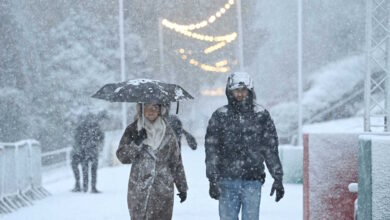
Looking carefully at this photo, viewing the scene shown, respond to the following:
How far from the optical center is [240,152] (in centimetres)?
591

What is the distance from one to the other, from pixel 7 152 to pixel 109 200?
2.01 metres

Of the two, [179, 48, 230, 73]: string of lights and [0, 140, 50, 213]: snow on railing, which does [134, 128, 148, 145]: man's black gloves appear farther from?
[179, 48, 230, 73]: string of lights

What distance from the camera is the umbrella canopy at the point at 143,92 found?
5926 mm

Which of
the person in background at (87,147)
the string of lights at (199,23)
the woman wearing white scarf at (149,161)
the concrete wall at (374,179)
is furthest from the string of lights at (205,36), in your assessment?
the concrete wall at (374,179)

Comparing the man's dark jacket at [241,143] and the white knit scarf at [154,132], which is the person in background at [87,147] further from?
the man's dark jacket at [241,143]

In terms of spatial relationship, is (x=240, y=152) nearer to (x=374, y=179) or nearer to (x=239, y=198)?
(x=239, y=198)

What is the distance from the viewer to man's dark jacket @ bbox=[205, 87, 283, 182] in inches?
231

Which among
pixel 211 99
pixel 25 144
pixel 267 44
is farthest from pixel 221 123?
pixel 211 99

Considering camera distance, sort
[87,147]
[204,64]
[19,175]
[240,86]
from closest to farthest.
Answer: [240,86] < [19,175] < [87,147] < [204,64]

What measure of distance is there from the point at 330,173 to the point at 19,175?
772cm

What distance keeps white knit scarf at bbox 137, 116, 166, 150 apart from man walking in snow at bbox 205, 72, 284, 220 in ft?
1.32

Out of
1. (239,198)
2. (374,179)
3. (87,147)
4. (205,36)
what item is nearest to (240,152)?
(239,198)

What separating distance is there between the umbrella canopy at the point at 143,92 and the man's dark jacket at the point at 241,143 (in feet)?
1.53

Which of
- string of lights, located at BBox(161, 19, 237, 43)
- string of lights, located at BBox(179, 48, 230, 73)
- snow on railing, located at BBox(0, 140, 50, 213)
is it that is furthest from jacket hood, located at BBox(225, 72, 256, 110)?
string of lights, located at BBox(179, 48, 230, 73)
